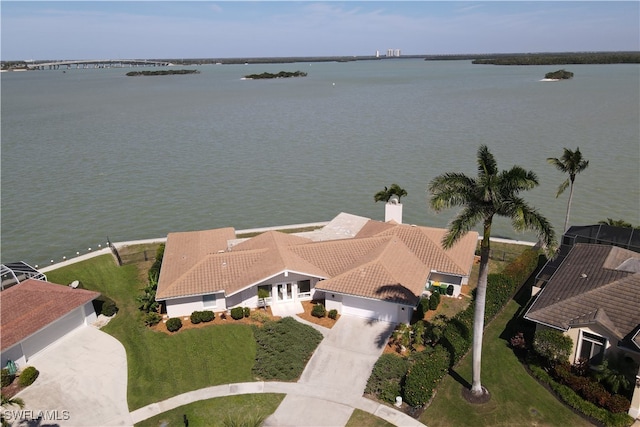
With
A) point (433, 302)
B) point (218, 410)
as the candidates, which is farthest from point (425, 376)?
point (218, 410)

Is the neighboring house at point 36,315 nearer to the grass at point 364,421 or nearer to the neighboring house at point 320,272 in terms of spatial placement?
the neighboring house at point 320,272

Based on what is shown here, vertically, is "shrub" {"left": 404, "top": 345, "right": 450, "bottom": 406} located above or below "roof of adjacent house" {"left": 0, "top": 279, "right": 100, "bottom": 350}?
below

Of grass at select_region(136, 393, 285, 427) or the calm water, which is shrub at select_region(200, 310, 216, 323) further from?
the calm water

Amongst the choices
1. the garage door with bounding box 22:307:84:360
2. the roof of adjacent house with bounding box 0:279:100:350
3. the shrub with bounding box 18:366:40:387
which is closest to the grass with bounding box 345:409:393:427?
the shrub with bounding box 18:366:40:387

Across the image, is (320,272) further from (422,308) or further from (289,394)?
(289,394)

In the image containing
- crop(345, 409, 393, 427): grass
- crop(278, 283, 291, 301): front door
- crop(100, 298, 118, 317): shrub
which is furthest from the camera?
crop(278, 283, 291, 301): front door

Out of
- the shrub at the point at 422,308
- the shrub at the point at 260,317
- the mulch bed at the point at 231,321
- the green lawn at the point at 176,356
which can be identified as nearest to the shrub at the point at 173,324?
the mulch bed at the point at 231,321
